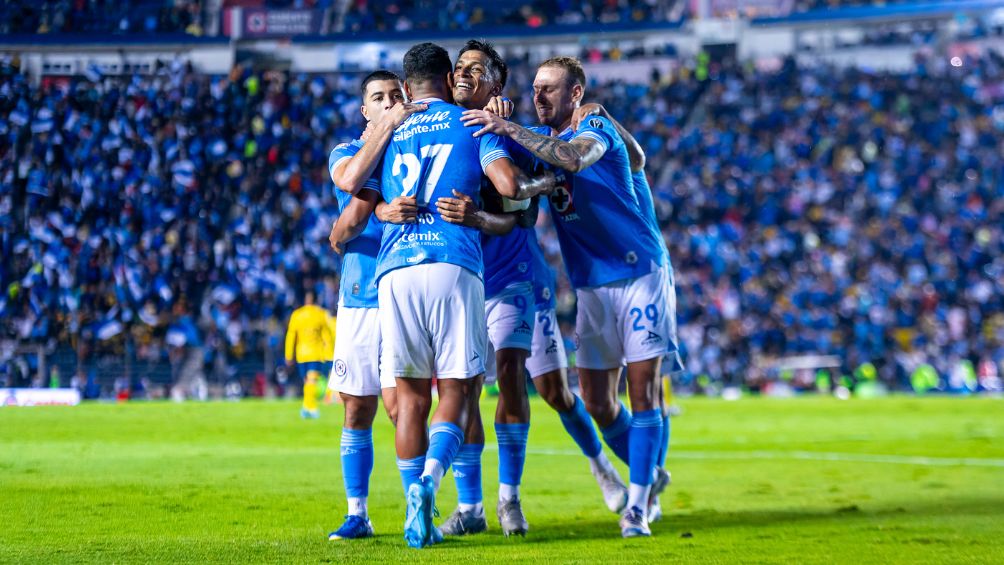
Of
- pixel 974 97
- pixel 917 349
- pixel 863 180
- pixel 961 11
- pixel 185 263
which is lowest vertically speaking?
pixel 917 349

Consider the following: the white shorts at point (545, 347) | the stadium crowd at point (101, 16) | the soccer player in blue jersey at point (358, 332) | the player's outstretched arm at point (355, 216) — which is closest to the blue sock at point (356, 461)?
the soccer player in blue jersey at point (358, 332)

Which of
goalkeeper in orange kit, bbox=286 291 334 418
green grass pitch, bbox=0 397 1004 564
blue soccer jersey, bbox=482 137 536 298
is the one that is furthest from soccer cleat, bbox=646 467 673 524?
goalkeeper in orange kit, bbox=286 291 334 418

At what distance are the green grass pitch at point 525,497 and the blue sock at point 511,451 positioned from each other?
43cm

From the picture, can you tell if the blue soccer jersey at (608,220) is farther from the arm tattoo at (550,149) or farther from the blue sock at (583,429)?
the blue sock at (583,429)

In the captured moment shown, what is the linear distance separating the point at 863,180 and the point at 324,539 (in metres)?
30.8

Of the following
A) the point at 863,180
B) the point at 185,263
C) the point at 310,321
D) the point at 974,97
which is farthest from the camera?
the point at 974,97

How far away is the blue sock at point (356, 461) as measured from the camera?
6371 millimetres

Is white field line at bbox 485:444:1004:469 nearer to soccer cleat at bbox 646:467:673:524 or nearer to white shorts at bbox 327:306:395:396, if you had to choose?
soccer cleat at bbox 646:467:673:524

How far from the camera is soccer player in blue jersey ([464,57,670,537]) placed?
6812 mm

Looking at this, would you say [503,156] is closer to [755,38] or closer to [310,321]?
[310,321]

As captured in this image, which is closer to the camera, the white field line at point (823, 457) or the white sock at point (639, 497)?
the white sock at point (639, 497)

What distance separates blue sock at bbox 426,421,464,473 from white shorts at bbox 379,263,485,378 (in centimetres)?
26

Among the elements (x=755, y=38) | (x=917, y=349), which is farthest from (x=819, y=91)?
(x=917, y=349)

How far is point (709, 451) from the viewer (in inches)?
528
